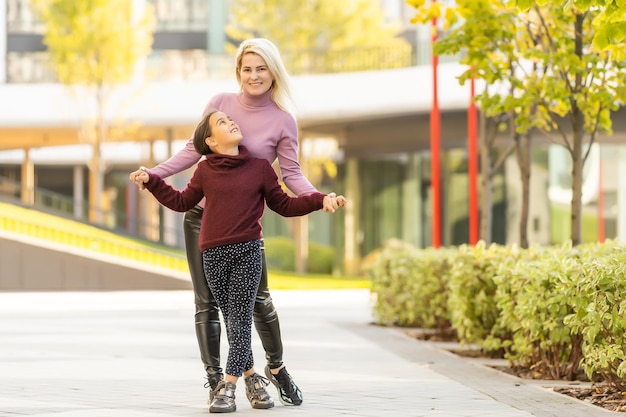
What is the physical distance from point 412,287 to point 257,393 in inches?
317

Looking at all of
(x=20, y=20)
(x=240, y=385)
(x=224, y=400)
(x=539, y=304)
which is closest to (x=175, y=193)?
(x=224, y=400)

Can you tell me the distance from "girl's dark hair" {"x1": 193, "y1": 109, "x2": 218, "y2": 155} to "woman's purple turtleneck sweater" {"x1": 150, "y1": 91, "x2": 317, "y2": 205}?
0.15 metres

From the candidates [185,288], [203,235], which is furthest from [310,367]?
[185,288]

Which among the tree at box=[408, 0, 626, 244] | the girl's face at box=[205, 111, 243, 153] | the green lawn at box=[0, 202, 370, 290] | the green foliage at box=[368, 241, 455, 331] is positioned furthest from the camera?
the green lawn at box=[0, 202, 370, 290]

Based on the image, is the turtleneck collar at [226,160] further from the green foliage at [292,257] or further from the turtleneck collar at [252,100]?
the green foliage at [292,257]

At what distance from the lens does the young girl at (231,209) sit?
23.6ft

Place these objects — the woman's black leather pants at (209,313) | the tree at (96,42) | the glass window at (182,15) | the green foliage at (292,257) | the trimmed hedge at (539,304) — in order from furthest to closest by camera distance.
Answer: the glass window at (182,15) → the green foliage at (292,257) → the tree at (96,42) → the trimmed hedge at (539,304) → the woman's black leather pants at (209,313)

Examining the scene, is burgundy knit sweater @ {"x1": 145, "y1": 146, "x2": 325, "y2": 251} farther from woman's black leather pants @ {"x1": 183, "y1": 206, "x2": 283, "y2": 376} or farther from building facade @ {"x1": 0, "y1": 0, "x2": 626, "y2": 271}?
building facade @ {"x1": 0, "y1": 0, "x2": 626, "y2": 271}

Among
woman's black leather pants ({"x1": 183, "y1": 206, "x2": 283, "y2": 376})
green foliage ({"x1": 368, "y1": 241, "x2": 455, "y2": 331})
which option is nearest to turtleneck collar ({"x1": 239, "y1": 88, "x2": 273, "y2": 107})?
Answer: woman's black leather pants ({"x1": 183, "y1": 206, "x2": 283, "y2": 376})

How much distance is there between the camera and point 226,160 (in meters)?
7.23

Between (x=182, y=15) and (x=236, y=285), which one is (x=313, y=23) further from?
(x=236, y=285)

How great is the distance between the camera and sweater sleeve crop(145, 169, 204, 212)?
7.23 m

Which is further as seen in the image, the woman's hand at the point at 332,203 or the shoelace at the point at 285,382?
the shoelace at the point at 285,382

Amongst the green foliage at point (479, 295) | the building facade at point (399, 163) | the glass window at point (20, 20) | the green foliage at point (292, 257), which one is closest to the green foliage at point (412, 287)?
the green foliage at point (479, 295)
